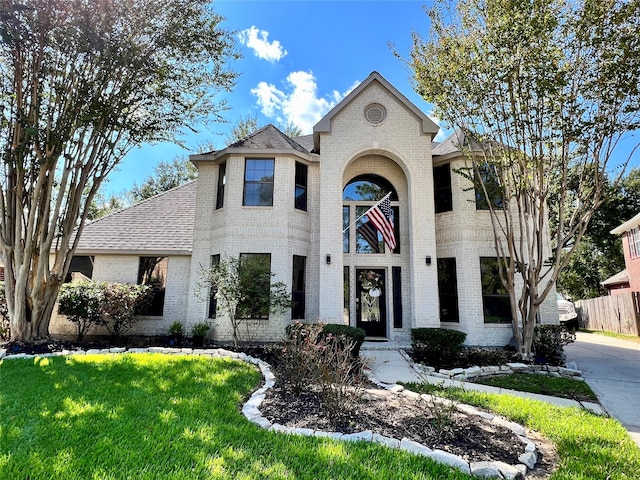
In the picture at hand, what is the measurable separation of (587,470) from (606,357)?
873 centimetres

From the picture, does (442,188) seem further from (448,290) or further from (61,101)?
(61,101)

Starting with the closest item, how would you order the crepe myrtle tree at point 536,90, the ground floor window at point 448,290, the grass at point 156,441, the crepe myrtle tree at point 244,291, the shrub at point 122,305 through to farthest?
the grass at point 156,441 < the crepe myrtle tree at point 536,90 < the crepe myrtle tree at point 244,291 < the shrub at point 122,305 < the ground floor window at point 448,290

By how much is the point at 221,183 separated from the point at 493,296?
9980mm

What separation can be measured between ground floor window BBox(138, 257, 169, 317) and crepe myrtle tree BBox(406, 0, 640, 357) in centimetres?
1023

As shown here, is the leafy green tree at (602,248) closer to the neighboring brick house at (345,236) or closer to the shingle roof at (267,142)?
the neighboring brick house at (345,236)

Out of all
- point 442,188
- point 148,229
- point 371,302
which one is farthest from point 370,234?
point 148,229

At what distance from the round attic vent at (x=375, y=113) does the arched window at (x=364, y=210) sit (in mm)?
1935

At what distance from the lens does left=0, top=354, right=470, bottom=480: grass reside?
295 cm

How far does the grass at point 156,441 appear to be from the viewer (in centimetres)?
295

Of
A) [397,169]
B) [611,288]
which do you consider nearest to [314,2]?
[397,169]

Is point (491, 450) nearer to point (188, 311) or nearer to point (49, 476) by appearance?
point (49, 476)

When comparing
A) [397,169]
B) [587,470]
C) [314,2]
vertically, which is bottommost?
[587,470]

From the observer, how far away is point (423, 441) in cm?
369

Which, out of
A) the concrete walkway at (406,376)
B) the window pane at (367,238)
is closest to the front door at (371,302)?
the window pane at (367,238)
